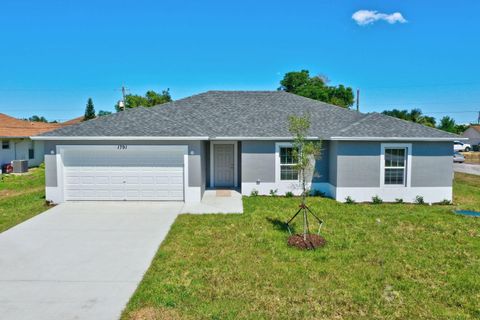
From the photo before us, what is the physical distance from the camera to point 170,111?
17688 mm

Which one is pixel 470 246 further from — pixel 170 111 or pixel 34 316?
pixel 170 111

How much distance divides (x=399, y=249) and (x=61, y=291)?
7.80m

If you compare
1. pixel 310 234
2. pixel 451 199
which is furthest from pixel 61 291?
pixel 451 199

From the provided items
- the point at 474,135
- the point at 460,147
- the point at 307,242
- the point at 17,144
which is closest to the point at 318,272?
the point at 307,242

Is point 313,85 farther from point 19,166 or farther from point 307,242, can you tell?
point 307,242

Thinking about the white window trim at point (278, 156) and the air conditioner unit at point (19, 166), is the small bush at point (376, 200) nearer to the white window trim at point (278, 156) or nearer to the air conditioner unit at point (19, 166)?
the white window trim at point (278, 156)

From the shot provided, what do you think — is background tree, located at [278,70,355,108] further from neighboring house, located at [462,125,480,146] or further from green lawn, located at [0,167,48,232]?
green lawn, located at [0,167,48,232]

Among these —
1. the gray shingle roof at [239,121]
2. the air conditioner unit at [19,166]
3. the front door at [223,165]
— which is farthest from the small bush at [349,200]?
the air conditioner unit at [19,166]

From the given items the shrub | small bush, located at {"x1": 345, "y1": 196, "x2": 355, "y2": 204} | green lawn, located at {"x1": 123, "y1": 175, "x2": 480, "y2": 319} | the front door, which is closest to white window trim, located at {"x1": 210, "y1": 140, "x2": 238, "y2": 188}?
the front door

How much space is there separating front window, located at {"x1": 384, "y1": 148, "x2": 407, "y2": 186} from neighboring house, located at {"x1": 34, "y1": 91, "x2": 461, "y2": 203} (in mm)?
45

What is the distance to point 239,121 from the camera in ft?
54.2

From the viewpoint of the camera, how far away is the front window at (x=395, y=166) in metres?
13.8

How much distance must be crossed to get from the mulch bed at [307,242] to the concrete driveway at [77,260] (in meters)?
3.65

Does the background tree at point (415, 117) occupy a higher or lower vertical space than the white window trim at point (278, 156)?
higher
